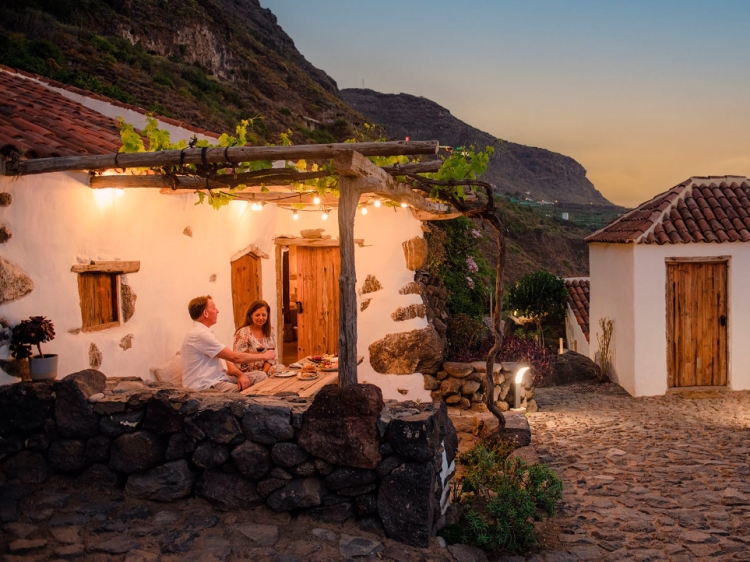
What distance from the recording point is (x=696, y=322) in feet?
33.7

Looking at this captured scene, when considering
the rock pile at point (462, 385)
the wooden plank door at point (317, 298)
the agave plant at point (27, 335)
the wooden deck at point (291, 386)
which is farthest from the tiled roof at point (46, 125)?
the rock pile at point (462, 385)

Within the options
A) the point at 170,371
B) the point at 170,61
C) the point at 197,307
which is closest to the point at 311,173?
the point at 197,307

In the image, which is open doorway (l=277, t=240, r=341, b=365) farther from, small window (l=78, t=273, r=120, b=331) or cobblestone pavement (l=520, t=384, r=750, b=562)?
small window (l=78, t=273, r=120, b=331)

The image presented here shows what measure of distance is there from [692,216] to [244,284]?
7407 mm

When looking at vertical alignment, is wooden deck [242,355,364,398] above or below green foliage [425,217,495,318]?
below

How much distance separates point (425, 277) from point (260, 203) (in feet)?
8.26

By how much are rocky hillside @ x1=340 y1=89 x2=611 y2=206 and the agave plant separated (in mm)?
42576

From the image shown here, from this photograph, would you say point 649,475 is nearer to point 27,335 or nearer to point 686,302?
point 686,302

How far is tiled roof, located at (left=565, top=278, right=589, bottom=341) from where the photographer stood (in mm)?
15367

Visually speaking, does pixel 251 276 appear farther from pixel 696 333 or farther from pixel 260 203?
pixel 696 333

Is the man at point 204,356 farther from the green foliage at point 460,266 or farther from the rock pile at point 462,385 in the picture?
the green foliage at point 460,266

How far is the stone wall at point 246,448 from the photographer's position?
3986 millimetres

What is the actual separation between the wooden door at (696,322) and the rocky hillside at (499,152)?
35315mm

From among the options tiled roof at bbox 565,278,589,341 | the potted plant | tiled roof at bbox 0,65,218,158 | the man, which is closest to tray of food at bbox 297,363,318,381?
the man
